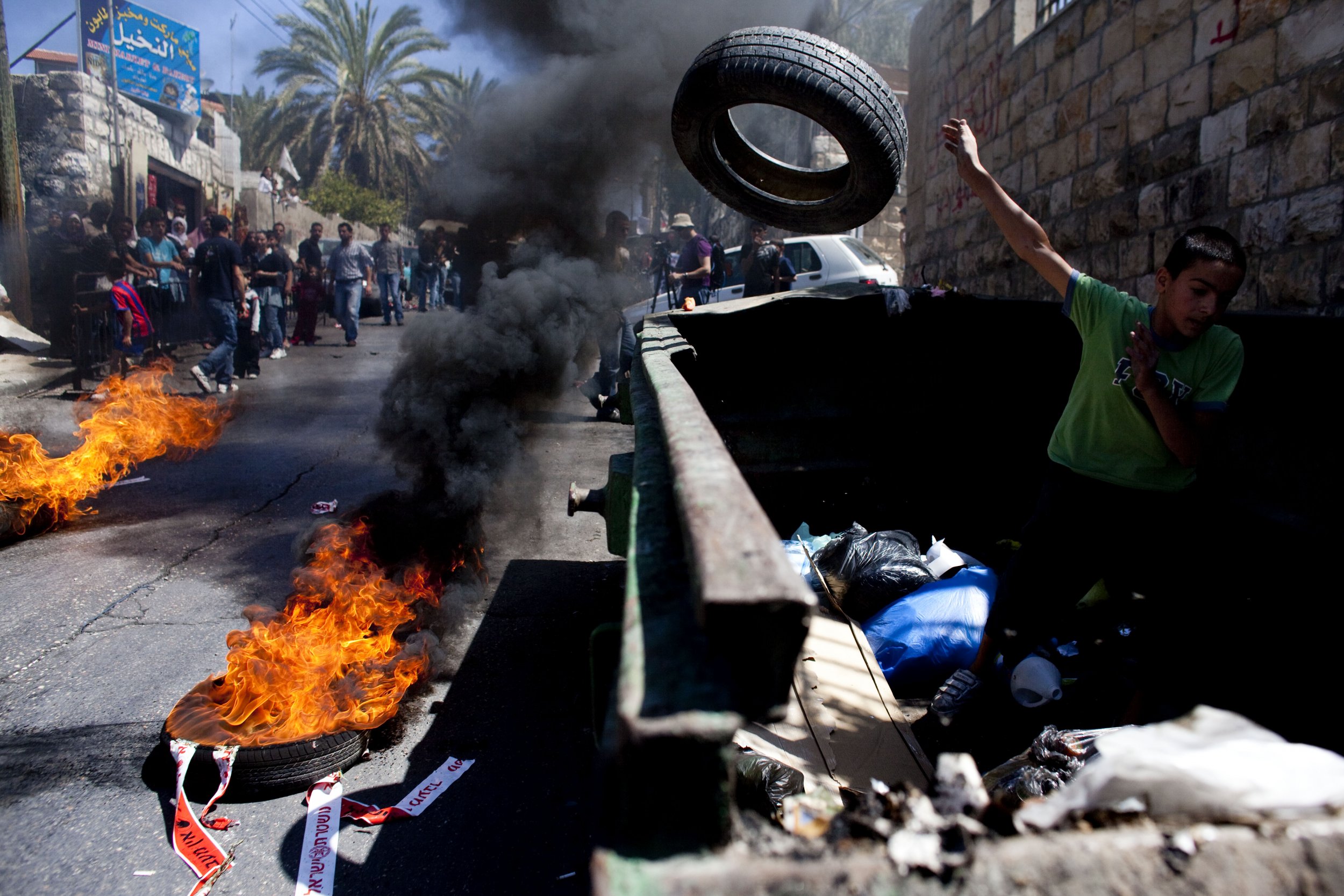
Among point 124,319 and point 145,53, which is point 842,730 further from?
point 145,53

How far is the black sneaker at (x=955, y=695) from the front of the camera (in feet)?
9.37

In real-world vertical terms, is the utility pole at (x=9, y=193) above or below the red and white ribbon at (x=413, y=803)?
above

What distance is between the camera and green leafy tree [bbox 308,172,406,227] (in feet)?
86.8

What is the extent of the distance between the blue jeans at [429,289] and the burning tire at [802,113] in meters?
13.2

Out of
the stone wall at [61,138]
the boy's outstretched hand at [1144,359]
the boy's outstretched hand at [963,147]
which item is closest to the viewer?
the boy's outstretched hand at [1144,359]

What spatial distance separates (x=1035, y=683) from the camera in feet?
9.28

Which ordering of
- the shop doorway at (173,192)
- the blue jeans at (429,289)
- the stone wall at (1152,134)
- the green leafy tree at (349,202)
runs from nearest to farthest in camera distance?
the stone wall at (1152,134) → the shop doorway at (173,192) → the blue jeans at (429,289) → the green leafy tree at (349,202)

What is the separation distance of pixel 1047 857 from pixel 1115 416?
217 centimetres

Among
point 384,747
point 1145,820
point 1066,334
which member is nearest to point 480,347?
point 384,747

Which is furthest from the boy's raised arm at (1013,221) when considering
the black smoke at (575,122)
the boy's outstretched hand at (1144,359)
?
the black smoke at (575,122)

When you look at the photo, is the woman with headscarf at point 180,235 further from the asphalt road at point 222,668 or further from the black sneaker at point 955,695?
the black sneaker at point 955,695

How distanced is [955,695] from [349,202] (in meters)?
27.9

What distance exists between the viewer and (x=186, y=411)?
7332 millimetres

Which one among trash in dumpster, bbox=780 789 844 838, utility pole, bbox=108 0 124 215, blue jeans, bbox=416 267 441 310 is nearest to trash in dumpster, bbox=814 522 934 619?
trash in dumpster, bbox=780 789 844 838
